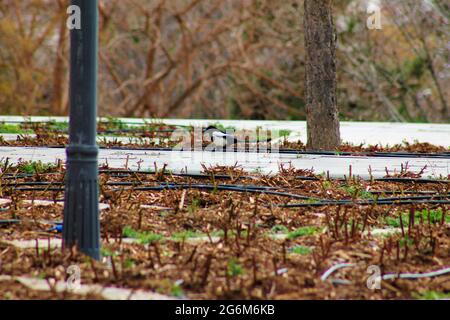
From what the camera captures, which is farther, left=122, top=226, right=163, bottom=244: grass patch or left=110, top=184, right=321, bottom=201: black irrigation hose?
left=110, top=184, right=321, bottom=201: black irrigation hose

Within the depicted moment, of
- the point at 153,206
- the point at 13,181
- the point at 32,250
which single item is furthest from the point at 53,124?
the point at 32,250

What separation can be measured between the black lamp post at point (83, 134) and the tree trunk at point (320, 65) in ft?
13.5

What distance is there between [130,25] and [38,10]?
2570 millimetres

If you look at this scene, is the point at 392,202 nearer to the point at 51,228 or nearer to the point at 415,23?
the point at 51,228

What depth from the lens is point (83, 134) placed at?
385cm

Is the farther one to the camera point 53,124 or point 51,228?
point 53,124

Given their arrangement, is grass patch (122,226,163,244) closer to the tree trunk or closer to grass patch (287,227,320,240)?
grass patch (287,227,320,240)

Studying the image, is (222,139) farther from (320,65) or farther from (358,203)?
(358,203)

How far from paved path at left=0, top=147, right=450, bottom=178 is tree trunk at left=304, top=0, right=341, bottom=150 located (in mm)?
432

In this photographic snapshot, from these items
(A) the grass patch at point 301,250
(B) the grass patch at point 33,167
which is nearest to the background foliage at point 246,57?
(B) the grass patch at point 33,167

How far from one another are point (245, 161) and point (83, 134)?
3.71 m

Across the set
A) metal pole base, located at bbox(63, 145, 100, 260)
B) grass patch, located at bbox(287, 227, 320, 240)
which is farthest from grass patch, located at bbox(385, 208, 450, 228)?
metal pole base, located at bbox(63, 145, 100, 260)

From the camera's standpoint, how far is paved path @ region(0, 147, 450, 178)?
678 cm

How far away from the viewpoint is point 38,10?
20281 mm
